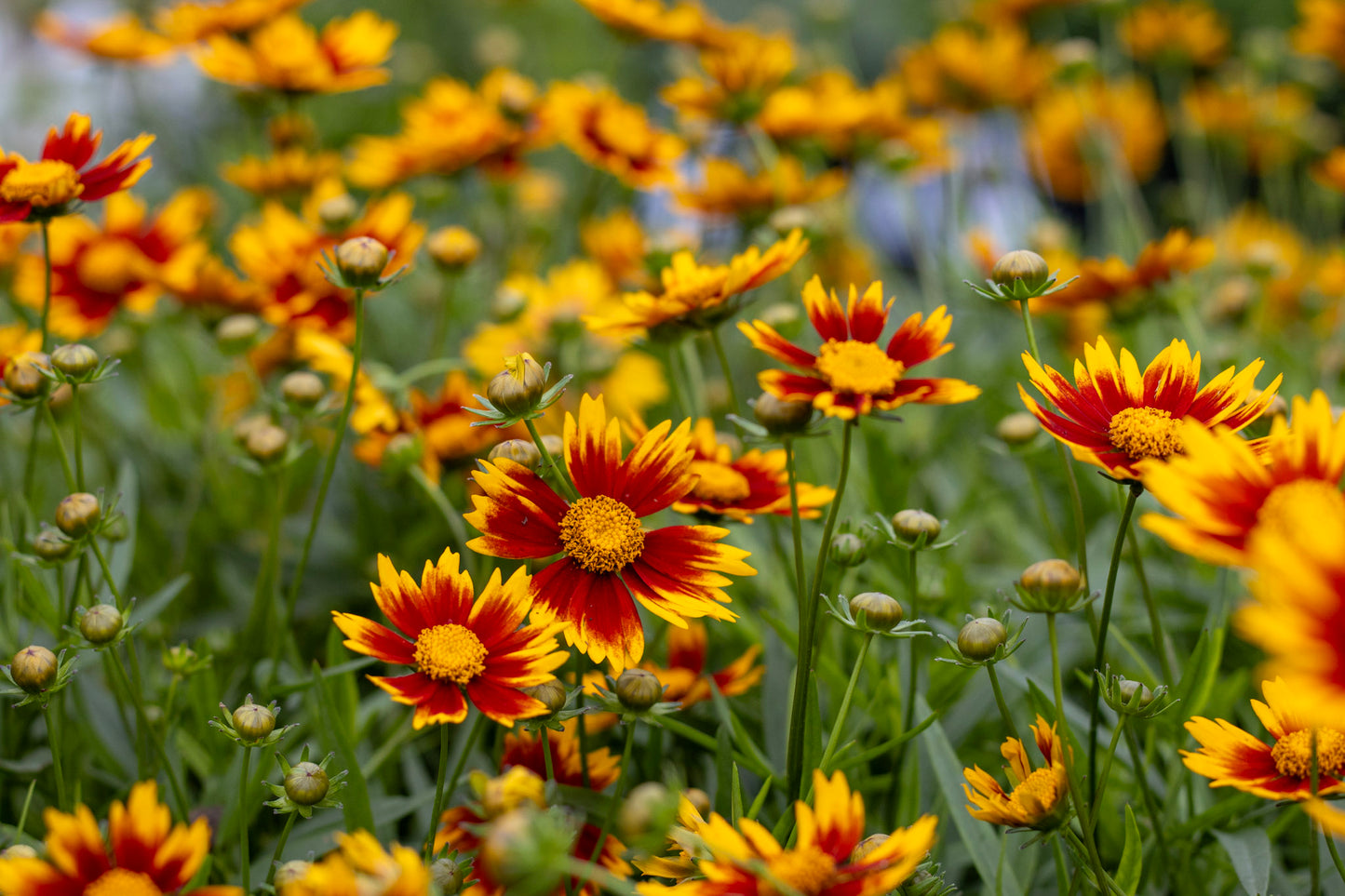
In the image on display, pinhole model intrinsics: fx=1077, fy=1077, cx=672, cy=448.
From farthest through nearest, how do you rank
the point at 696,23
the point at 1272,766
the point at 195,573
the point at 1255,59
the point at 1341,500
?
the point at 1255,59 → the point at 696,23 → the point at 195,573 → the point at 1272,766 → the point at 1341,500

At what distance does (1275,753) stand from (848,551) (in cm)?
32

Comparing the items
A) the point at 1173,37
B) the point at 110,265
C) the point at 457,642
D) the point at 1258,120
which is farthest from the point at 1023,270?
the point at 1173,37

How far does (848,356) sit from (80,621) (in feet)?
1.88

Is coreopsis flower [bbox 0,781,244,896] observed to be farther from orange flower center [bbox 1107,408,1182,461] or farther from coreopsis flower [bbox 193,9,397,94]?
coreopsis flower [bbox 193,9,397,94]

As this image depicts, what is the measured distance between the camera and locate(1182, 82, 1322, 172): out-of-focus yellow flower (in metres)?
2.12

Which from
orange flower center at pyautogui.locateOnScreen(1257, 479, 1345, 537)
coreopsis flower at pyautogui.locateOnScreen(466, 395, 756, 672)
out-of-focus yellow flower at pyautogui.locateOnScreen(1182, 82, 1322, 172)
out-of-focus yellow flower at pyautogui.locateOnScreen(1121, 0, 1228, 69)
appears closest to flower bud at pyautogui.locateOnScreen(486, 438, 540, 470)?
coreopsis flower at pyautogui.locateOnScreen(466, 395, 756, 672)

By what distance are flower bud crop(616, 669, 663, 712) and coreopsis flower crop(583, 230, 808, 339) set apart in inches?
11.4

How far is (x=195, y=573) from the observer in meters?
1.33

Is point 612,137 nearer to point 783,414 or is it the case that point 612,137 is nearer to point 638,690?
point 783,414

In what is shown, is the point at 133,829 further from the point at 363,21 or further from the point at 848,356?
the point at 363,21

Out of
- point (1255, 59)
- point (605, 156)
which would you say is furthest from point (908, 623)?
point (1255, 59)

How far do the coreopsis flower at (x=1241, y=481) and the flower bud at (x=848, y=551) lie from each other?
0.27 m

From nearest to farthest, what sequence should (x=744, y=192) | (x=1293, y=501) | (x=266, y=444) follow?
(x=1293, y=501) < (x=266, y=444) < (x=744, y=192)

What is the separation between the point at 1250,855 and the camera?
78cm
